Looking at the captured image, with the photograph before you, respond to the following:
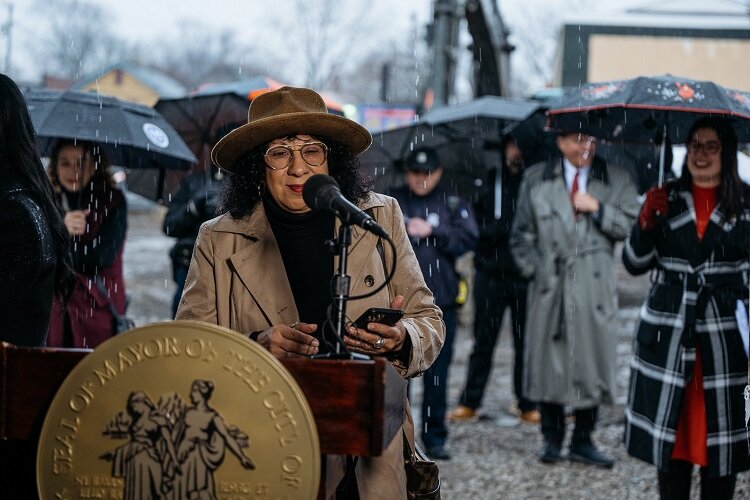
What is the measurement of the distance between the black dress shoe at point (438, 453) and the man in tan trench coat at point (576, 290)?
0.70m

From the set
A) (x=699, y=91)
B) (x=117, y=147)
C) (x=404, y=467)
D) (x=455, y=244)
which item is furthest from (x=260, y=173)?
(x=455, y=244)

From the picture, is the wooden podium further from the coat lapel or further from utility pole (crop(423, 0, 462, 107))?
utility pole (crop(423, 0, 462, 107))

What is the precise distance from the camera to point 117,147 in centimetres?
638

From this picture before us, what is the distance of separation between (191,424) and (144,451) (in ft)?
0.43

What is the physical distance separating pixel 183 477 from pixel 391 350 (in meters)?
0.94

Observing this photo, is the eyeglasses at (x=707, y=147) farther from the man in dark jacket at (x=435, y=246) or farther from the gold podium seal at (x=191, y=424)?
the gold podium seal at (x=191, y=424)

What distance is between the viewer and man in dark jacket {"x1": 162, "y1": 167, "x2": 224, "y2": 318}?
682 cm

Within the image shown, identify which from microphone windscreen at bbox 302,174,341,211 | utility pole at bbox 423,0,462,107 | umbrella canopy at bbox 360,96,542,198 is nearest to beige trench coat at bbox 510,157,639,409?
umbrella canopy at bbox 360,96,542,198

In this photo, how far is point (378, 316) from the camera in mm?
2834

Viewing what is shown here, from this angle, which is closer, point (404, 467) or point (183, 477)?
point (183, 477)

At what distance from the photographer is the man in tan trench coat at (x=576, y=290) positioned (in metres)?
6.91

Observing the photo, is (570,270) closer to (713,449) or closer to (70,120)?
(713,449)

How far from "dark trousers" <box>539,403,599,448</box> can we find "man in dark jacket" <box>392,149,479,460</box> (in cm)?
75

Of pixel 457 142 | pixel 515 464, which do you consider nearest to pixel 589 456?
pixel 515 464
